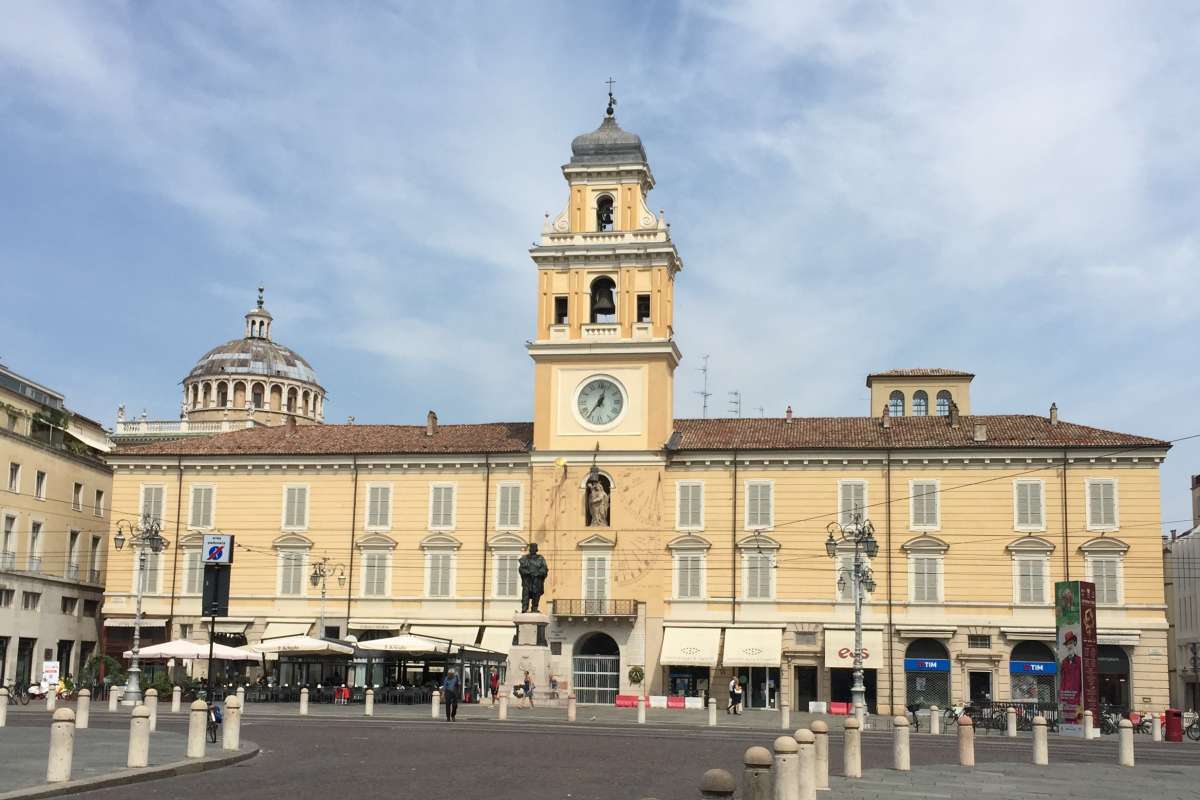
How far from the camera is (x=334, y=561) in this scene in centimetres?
6059

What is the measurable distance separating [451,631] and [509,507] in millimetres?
5651

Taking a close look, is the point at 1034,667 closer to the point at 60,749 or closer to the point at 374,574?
the point at 374,574

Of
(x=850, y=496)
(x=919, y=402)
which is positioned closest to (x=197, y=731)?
(x=850, y=496)

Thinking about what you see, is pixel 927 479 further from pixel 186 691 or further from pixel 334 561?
pixel 186 691

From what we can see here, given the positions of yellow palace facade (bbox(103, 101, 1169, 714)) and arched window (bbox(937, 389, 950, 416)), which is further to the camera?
arched window (bbox(937, 389, 950, 416))

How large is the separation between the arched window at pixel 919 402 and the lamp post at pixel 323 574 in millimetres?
31544

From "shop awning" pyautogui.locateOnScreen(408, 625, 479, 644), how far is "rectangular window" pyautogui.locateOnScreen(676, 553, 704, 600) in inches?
337

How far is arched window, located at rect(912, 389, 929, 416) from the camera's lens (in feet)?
245

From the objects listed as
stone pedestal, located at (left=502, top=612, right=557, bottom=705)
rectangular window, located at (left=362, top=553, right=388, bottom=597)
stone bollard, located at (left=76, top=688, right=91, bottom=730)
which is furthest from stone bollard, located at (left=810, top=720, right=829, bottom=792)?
rectangular window, located at (left=362, top=553, right=388, bottom=597)

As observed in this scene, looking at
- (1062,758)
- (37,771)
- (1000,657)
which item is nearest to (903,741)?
(1062,758)

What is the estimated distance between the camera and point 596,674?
191 ft

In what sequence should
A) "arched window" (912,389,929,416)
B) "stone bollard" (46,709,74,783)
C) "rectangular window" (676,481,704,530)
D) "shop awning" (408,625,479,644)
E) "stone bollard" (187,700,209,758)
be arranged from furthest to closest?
"arched window" (912,389,929,416), "rectangular window" (676,481,704,530), "shop awning" (408,625,479,644), "stone bollard" (187,700,209,758), "stone bollard" (46,709,74,783)

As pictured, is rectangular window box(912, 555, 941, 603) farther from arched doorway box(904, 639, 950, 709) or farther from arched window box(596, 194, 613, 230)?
arched window box(596, 194, 613, 230)

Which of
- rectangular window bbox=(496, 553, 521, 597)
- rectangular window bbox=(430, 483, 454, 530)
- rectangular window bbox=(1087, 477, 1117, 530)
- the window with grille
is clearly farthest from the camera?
rectangular window bbox=(430, 483, 454, 530)
